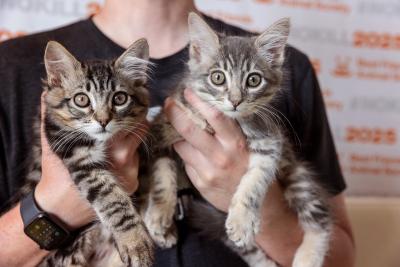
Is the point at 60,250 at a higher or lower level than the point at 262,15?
lower

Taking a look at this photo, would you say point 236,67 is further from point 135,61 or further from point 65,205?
point 65,205

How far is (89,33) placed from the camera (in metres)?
1.40

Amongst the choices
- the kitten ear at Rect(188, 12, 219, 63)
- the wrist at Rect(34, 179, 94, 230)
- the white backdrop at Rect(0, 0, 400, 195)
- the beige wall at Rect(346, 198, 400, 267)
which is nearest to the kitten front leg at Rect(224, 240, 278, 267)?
the wrist at Rect(34, 179, 94, 230)

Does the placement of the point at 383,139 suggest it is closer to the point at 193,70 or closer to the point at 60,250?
the point at 193,70

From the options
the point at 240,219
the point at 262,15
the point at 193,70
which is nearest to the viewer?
the point at 240,219

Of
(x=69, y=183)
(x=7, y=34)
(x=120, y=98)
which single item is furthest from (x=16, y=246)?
(x=7, y=34)

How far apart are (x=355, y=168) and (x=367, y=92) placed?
36 cm

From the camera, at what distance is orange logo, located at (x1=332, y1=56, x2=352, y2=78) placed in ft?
7.08

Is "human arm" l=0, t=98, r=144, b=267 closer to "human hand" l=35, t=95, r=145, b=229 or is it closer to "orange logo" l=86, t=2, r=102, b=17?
"human hand" l=35, t=95, r=145, b=229

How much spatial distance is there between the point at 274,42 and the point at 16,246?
0.84m

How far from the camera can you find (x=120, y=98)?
114 cm

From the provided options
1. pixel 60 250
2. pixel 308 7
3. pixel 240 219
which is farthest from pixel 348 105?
pixel 60 250

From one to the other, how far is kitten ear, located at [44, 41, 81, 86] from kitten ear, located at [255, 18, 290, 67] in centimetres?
50

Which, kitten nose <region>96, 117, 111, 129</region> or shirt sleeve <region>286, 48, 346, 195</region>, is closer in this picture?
kitten nose <region>96, 117, 111, 129</region>
